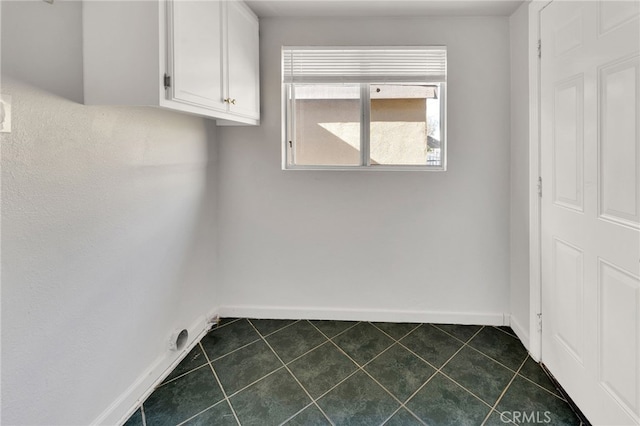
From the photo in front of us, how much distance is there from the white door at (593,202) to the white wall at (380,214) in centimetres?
49

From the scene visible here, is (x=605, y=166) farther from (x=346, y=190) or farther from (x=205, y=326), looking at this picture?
(x=205, y=326)

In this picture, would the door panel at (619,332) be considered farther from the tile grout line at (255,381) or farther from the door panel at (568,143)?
the tile grout line at (255,381)

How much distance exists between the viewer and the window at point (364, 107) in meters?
2.32

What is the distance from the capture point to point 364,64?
92.0 inches

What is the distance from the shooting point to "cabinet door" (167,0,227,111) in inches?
53.6

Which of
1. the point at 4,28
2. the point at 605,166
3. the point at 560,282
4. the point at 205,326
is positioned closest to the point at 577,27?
the point at 605,166

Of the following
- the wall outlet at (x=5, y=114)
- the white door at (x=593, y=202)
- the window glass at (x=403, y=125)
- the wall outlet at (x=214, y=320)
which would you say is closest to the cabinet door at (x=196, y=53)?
the wall outlet at (x=5, y=114)

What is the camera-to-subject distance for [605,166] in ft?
4.48

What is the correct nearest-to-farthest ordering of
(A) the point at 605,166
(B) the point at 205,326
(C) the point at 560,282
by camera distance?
(A) the point at 605,166 < (C) the point at 560,282 < (B) the point at 205,326

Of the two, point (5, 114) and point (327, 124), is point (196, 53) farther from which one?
point (327, 124)

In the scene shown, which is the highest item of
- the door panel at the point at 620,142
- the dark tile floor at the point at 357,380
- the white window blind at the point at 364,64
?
the white window blind at the point at 364,64

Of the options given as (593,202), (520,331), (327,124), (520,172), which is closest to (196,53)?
(327,124)

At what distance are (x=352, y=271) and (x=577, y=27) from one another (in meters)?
1.90

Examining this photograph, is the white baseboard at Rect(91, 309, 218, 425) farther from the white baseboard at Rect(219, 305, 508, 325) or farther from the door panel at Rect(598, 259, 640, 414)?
the door panel at Rect(598, 259, 640, 414)
